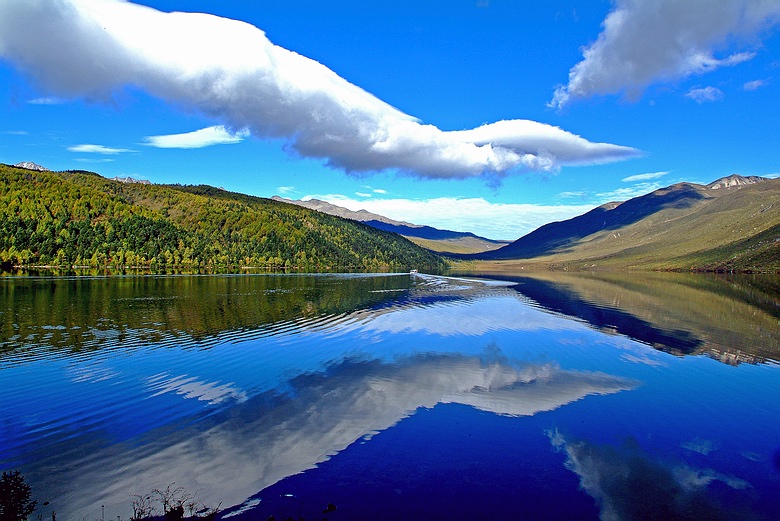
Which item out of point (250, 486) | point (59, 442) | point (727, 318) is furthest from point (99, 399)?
point (727, 318)

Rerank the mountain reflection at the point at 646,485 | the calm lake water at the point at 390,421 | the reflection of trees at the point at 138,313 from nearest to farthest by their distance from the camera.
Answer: the mountain reflection at the point at 646,485 → the calm lake water at the point at 390,421 → the reflection of trees at the point at 138,313

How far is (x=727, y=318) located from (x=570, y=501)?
64668 millimetres

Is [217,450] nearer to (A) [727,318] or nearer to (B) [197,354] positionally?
(B) [197,354]

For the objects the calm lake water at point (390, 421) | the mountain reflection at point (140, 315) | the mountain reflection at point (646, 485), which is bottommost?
the mountain reflection at point (646, 485)

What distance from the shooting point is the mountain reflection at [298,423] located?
15984 mm

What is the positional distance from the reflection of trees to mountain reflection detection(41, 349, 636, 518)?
740 inches

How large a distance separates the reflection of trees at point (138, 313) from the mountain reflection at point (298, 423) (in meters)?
18.8

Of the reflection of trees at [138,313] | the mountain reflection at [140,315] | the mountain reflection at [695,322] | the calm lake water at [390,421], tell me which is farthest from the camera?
the mountain reflection at [695,322]

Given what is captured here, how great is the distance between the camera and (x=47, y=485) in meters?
15.5

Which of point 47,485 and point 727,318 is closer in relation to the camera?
point 47,485

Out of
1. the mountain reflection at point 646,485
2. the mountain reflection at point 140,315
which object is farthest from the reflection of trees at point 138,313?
the mountain reflection at point 646,485

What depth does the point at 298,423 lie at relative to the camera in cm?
2242

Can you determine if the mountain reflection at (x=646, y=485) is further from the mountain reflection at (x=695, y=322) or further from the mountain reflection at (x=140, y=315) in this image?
the mountain reflection at (x=140, y=315)

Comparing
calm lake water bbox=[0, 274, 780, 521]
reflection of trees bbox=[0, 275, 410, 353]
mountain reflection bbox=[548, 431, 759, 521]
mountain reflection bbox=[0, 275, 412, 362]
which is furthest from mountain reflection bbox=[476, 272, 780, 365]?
reflection of trees bbox=[0, 275, 410, 353]
